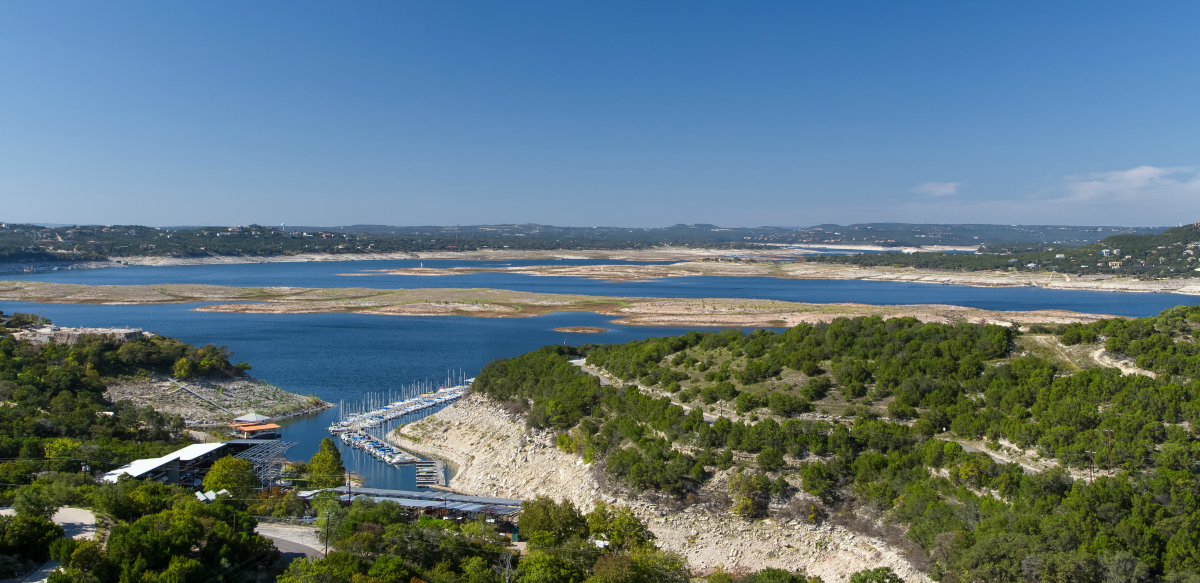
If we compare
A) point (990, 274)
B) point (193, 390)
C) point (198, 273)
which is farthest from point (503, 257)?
point (193, 390)

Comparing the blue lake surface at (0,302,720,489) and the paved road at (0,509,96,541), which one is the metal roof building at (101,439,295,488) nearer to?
the blue lake surface at (0,302,720,489)

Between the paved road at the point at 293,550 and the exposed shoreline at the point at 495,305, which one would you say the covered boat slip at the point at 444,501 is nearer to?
the paved road at the point at 293,550

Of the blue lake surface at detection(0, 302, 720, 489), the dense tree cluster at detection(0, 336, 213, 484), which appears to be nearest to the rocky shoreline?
the dense tree cluster at detection(0, 336, 213, 484)

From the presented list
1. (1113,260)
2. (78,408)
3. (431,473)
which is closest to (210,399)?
(78,408)

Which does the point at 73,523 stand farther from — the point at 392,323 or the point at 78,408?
the point at 392,323

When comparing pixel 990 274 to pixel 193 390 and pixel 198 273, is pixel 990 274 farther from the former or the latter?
pixel 198 273

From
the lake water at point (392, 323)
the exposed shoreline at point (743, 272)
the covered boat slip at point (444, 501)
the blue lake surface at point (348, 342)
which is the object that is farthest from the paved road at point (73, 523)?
the exposed shoreline at point (743, 272)
